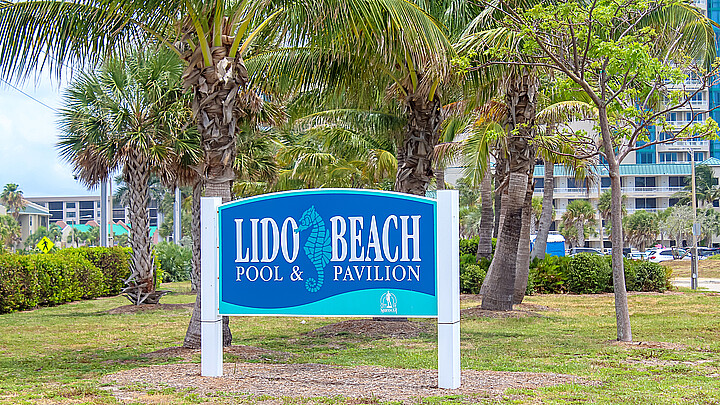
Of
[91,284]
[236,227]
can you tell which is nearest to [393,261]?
[236,227]

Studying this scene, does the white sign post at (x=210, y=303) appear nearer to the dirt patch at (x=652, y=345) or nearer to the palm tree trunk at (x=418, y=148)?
the palm tree trunk at (x=418, y=148)

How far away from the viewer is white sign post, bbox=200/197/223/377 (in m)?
8.47

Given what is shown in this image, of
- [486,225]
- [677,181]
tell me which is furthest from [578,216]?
[486,225]

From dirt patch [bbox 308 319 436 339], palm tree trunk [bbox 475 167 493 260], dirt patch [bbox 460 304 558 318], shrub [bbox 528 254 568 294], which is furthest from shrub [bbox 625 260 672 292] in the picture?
dirt patch [bbox 308 319 436 339]

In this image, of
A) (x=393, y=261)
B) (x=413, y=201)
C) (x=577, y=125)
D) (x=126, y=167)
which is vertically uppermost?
(x=577, y=125)

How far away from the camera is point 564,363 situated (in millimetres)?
9594

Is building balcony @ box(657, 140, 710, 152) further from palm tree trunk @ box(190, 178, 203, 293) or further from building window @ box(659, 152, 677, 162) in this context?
palm tree trunk @ box(190, 178, 203, 293)

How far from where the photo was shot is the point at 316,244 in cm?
829

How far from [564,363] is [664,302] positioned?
11.2 m

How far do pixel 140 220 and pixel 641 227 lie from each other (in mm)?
67040

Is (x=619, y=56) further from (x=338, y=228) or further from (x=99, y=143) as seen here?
(x=99, y=143)

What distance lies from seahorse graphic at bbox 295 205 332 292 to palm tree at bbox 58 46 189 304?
34.1 ft

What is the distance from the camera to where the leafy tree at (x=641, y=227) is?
249ft

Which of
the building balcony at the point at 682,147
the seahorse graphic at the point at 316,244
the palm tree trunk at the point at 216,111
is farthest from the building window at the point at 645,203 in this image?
the seahorse graphic at the point at 316,244
